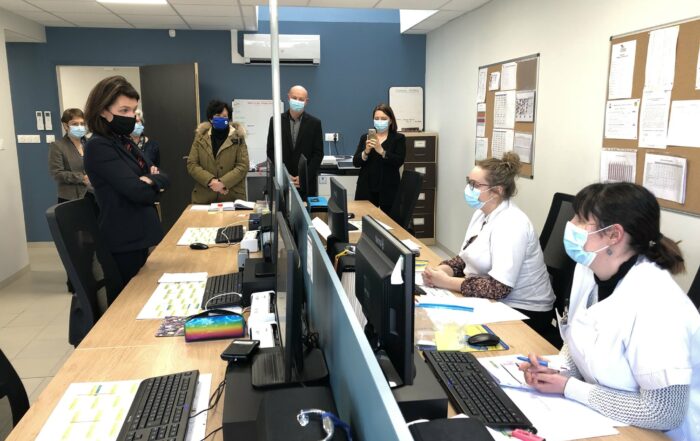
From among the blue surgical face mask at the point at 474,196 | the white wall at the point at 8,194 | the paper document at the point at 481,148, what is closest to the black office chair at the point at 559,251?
the blue surgical face mask at the point at 474,196

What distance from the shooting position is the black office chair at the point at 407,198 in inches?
150

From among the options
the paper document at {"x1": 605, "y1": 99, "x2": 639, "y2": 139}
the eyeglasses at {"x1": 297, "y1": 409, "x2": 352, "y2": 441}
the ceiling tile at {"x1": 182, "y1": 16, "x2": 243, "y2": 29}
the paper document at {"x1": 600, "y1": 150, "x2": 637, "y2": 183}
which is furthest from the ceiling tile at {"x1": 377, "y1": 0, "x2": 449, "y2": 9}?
the eyeglasses at {"x1": 297, "y1": 409, "x2": 352, "y2": 441}

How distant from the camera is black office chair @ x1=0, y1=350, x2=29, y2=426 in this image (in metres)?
1.51

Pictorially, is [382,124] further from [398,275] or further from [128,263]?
[398,275]

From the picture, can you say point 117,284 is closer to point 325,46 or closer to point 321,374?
point 321,374

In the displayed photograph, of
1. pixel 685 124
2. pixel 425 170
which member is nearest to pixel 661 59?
pixel 685 124

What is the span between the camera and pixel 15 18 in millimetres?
5320

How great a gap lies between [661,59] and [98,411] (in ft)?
9.72

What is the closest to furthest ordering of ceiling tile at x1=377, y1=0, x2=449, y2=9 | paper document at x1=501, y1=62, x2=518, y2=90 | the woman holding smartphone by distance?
paper document at x1=501, y1=62, x2=518, y2=90
the woman holding smartphone
ceiling tile at x1=377, y1=0, x2=449, y2=9

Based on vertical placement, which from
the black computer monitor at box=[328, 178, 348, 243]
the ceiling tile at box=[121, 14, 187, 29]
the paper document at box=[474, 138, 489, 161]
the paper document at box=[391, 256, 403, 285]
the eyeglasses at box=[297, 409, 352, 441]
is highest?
the ceiling tile at box=[121, 14, 187, 29]

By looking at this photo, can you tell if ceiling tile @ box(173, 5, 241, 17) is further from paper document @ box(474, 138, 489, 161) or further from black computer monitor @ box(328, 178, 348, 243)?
black computer monitor @ box(328, 178, 348, 243)

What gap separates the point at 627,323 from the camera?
134 cm

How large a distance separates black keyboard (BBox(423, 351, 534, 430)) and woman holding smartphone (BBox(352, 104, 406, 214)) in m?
3.05

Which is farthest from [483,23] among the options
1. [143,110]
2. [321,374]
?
[321,374]
